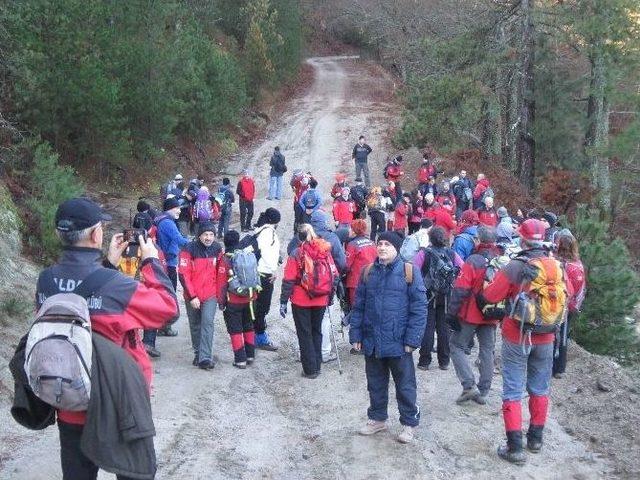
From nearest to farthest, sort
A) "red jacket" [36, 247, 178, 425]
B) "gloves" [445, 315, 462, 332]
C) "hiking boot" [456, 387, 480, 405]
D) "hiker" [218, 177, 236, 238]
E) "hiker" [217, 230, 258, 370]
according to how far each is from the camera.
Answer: "red jacket" [36, 247, 178, 425] → "gloves" [445, 315, 462, 332] → "hiking boot" [456, 387, 480, 405] → "hiker" [217, 230, 258, 370] → "hiker" [218, 177, 236, 238]

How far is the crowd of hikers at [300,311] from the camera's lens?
3533 mm

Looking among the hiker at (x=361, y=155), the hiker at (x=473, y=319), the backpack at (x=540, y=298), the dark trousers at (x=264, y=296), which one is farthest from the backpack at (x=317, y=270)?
the hiker at (x=361, y=155)

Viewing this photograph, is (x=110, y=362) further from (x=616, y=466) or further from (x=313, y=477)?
(x=616, y=466)

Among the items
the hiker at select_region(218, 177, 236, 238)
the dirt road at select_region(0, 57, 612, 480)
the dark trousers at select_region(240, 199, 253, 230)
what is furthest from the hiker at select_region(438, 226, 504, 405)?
the dark trousers at select_region(240, 199, 253, 230)

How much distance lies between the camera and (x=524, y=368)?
630 cm

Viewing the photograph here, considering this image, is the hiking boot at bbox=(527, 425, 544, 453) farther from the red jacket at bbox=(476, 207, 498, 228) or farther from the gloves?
the red jacket at bbox=(476, 207, 498, 228)

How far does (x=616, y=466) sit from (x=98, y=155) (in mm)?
16532

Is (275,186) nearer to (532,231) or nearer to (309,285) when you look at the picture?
(309,285)

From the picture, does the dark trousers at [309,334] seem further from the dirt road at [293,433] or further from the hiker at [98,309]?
the hiker at [98,309]

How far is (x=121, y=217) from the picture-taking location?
1811 cm

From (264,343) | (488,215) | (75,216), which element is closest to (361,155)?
(488,215)

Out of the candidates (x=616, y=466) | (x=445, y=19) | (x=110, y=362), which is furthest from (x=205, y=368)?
(x=445, y=19)

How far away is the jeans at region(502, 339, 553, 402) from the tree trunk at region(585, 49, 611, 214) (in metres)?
20.3

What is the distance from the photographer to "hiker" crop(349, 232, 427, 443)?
20.8 ft
